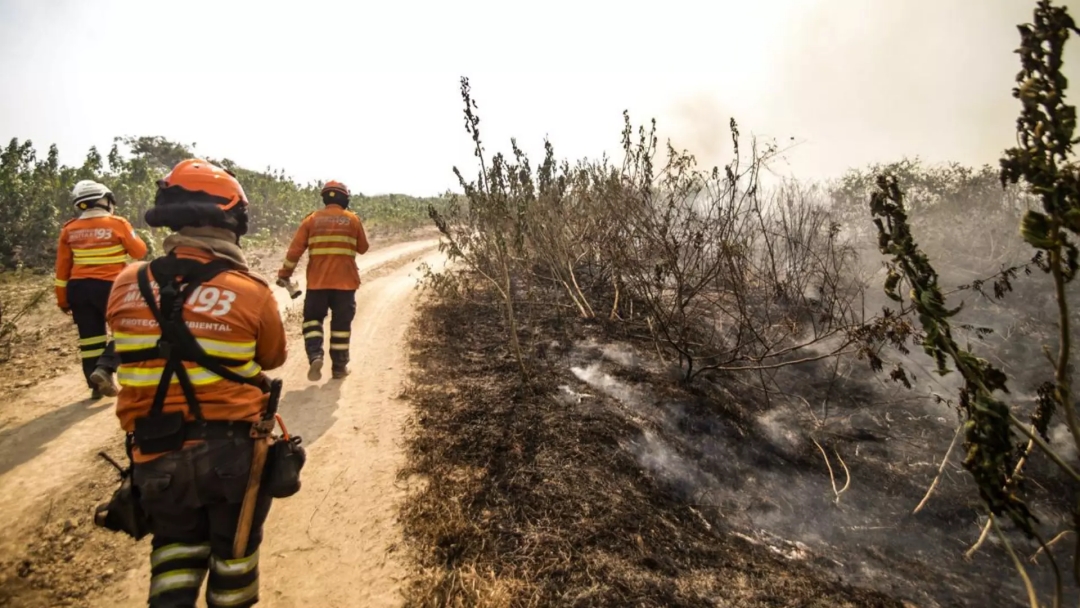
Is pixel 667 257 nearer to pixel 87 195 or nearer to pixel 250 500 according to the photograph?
pixel 250 500

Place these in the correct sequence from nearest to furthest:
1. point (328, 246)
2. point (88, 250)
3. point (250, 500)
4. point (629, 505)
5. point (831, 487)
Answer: point (250, 500) → point (629, 505) → point (831, 487) → point (88, 250) → point (328, 246)

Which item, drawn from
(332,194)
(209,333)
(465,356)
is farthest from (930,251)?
(209,333)

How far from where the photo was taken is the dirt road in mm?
2686

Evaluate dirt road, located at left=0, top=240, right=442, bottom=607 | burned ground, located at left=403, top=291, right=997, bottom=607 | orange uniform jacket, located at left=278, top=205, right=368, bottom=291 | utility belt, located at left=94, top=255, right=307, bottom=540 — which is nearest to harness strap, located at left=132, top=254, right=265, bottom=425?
utility belt, located at left=94, top=255, right=307, bottom=540

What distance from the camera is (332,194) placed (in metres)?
5.02

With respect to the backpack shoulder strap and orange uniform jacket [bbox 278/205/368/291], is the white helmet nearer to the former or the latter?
orange uniform jacket [bbox 278/205/368/291]

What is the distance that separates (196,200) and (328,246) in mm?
2942

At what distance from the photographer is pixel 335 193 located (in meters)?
5.02

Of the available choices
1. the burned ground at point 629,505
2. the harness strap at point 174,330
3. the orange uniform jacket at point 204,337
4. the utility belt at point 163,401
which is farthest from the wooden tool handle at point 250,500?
the burned ground at point 629,505

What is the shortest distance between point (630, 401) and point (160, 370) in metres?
3.85

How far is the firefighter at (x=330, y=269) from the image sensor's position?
16.3ft

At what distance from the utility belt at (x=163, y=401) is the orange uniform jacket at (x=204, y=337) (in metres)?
0.03

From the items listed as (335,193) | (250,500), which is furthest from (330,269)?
(250,500)

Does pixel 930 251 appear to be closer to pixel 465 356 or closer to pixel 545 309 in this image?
pixel 545 309
